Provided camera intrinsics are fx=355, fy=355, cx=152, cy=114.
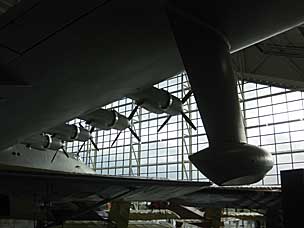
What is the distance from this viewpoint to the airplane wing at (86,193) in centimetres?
716

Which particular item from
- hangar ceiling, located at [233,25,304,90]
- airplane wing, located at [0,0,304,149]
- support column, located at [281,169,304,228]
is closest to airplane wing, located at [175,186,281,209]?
airplane wing, located at [0,0,304,149]

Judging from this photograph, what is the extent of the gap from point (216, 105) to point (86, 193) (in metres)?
4.83

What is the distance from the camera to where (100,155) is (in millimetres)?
36938

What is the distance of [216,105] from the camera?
15.6 ft

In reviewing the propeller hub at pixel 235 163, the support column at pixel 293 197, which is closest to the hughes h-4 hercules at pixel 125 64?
the propeller hub at pixel 235 163

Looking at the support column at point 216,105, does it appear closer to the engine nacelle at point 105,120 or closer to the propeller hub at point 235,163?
the propeller hub at point 235,163

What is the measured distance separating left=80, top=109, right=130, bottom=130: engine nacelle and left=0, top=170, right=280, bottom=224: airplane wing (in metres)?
3.01

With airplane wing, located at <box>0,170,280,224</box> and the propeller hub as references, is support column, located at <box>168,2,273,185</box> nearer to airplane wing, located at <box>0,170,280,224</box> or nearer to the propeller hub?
the propeller hub

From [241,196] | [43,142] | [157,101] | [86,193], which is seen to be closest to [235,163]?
[86,193]

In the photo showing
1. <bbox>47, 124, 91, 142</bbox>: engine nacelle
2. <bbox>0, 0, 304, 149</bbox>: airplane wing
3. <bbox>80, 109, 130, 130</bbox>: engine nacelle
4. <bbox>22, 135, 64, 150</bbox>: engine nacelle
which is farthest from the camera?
<bbox>22, 135, 64, 150</bbox>: engine nacelle

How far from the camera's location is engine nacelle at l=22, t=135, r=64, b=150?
49.3 ft

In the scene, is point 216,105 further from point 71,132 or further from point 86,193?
point 71,132

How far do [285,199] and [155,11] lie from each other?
3.04m

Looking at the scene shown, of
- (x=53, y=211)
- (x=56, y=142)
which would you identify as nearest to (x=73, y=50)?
(x=53, y=211)
